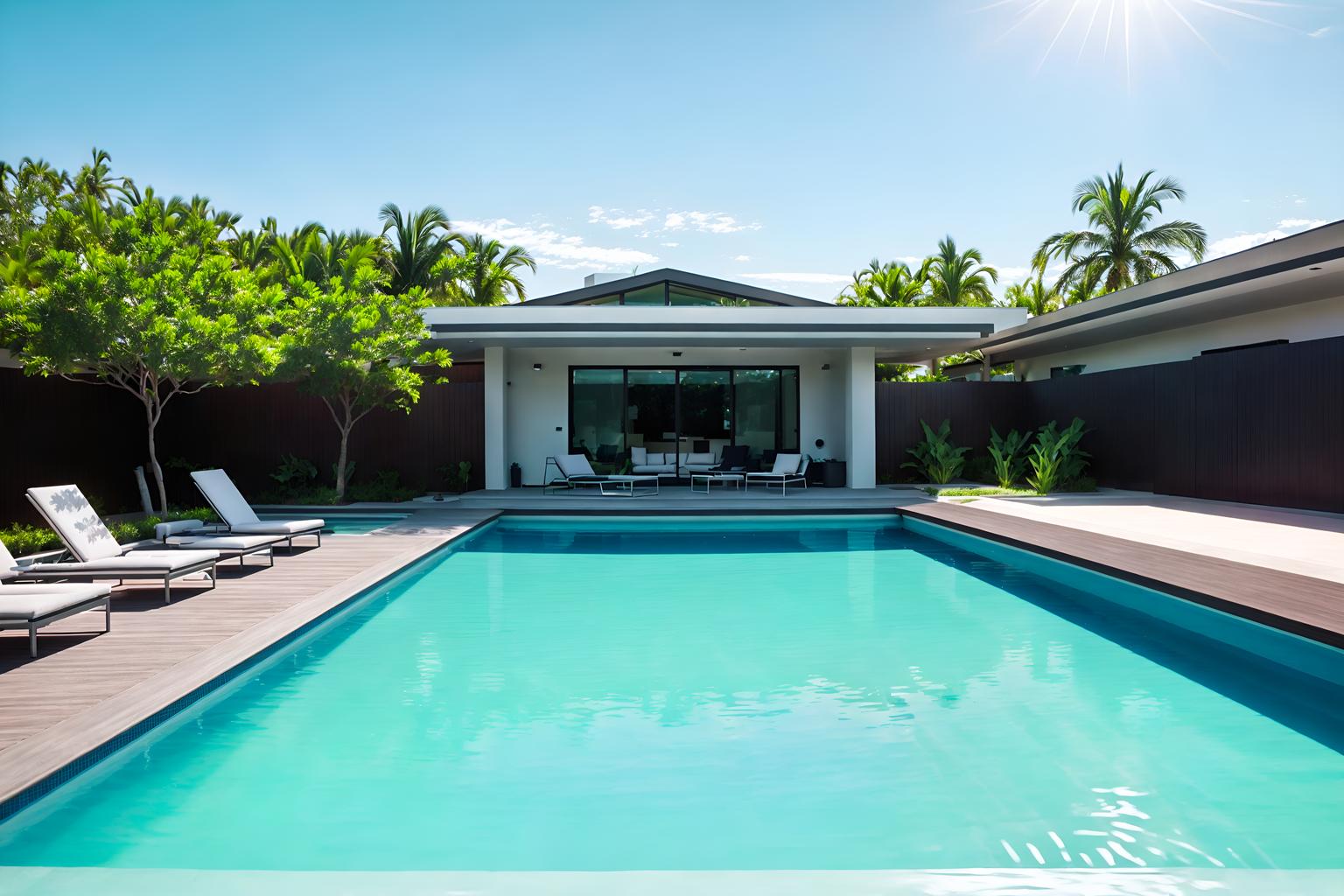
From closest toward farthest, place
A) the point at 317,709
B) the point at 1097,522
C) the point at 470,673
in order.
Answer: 1. the point at 317,709
2. the point at 470,673
3. the point at 1097,522

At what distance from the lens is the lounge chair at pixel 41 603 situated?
439 cm

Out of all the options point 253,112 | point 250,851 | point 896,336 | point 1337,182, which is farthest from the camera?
point 1337,182

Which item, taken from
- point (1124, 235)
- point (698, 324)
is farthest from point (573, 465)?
point (1124, 235)

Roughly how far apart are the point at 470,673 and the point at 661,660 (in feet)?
4.07

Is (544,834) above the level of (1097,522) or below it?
below

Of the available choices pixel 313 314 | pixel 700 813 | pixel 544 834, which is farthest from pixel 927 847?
pixel 313 314

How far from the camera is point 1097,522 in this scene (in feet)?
32.5

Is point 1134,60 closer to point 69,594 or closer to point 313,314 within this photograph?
point 313,314

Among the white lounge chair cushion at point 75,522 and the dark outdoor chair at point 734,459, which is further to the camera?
the dark outdoor chair at point 734,459

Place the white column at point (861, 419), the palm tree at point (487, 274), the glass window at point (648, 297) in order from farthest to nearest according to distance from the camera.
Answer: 1. the palm tree at point (487, 274)
2. the glass window at point (648, 297)
3. the white column at point (861, 419)

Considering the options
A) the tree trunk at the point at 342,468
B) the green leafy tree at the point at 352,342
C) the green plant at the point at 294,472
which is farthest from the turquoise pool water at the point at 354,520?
the green plant at the point at 294,472

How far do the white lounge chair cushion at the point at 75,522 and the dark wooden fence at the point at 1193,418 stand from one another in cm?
1335

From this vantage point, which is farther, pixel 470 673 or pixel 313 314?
pixel 313 314

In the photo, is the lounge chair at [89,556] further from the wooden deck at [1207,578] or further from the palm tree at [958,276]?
the palm tree at [958,276]
